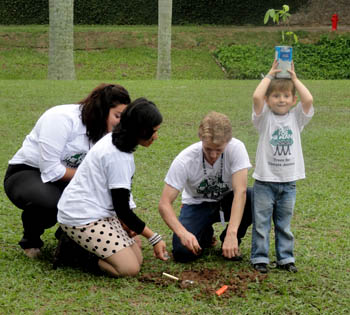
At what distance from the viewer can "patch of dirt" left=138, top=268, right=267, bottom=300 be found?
3652mm

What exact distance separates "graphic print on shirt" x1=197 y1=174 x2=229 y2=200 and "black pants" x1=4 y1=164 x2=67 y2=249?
1000 mm

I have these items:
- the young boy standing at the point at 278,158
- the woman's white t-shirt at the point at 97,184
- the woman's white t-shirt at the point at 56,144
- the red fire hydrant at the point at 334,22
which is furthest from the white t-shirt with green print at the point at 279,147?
the red fire hydrant at the point at 334,22

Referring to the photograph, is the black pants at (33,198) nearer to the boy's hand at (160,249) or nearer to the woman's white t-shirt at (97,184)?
the woman's white t-shirt at (97,184)

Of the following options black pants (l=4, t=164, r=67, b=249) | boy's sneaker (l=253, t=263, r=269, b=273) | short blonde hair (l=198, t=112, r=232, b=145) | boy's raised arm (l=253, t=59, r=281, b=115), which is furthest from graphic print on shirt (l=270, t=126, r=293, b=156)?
black pants (l=4, t=164, r=67, b=249)

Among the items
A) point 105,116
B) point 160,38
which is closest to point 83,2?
point 160,38

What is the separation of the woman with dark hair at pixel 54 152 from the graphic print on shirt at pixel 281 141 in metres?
1.03

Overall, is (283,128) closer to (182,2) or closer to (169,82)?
(169,82)

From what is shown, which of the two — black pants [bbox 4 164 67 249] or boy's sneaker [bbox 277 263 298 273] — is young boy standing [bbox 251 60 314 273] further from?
black pants [bbox 4 164 67 249]

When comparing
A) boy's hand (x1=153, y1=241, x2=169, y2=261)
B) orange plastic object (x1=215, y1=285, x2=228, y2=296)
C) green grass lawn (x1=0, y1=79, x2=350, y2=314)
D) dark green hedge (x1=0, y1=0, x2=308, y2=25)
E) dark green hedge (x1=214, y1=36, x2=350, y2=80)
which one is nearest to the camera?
green grass lawn (x1=0, y1=79, x2=350, y2=314)

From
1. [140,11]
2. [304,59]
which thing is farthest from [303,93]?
A: [140,11]

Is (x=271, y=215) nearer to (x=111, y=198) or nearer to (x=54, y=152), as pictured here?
(x=111, y=198)

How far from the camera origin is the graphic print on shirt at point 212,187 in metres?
4.20

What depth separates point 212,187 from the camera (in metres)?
4.25

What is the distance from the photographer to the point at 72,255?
3990mm
